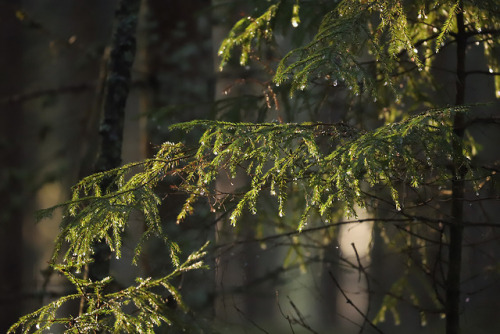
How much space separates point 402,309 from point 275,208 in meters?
13.2

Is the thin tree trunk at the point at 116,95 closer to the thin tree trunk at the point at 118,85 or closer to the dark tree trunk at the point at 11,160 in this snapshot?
the thin tree trunk at the point at 118,85

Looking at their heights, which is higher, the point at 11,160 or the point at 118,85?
the point at 11,160

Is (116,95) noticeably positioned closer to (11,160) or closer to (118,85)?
(118,85)

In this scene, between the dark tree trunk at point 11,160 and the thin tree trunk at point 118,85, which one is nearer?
the thin tree trunk at point 118,85

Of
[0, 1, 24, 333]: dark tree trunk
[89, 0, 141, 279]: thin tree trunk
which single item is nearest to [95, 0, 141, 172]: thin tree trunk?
[89, 0, 141, 279]: thin tree trunk

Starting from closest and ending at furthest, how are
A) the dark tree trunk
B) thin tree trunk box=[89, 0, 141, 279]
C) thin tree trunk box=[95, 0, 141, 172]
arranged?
thin tree trunk box=[89, 0, 141, 279], thin tree trunk box=[95, 0, 141, 172], the dark tree trunk

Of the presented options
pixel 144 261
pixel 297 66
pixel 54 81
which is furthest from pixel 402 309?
pixel 297 66

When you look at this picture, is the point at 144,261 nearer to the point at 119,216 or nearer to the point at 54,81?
the point at 119,216

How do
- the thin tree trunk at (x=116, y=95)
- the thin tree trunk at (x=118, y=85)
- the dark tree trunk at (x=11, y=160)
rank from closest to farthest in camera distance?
the thin tree trunk at (x=116, y=95) → the thin tree trunk at (x=118, y=85) → the dark tree trunk at (x=11, y=160)

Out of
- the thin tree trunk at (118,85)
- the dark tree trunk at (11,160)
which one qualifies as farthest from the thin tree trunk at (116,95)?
the dark tree trunk at (11,160)

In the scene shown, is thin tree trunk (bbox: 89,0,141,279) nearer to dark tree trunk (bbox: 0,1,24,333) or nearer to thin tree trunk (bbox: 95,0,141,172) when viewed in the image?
thin tree trunk (bbox: 95,0,141,172)

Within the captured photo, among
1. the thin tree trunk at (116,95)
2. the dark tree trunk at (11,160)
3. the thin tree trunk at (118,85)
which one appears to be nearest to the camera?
the thin tree trunk at (116,95)

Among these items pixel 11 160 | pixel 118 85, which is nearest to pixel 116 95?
pixel 118 85

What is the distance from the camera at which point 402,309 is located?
1712 centimetres
